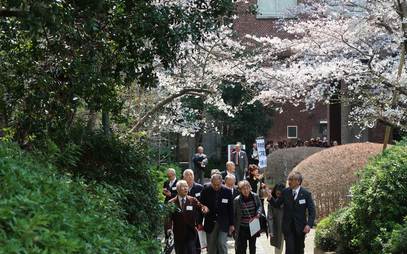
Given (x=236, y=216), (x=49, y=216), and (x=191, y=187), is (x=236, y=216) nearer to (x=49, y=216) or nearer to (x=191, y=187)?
(x=191, y=187)

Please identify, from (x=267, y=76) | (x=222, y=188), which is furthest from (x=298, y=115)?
(x=222, y=188)

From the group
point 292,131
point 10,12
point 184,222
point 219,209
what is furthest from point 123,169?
point 292,131

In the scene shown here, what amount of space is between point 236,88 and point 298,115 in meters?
8.45

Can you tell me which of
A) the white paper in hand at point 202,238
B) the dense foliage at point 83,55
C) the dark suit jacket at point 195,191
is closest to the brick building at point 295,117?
the dark suit jacket at point 195,191

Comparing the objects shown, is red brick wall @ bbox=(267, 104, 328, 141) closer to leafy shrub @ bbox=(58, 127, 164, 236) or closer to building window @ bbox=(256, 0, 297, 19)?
building window @ bbox=(256, 0, 297, 19)

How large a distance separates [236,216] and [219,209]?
0.33 metres

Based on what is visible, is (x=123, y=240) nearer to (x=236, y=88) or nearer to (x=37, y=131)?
(x=37, y=131)

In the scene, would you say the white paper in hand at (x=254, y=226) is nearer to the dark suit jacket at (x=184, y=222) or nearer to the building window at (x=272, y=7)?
the dark suit jacket at (x=184, y=222)

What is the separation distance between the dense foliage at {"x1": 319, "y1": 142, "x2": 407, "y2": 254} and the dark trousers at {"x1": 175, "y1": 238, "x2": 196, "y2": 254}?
8.32 feet

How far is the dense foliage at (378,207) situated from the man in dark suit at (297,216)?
0.71 m

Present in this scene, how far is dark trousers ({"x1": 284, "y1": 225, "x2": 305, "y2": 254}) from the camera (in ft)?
36.6

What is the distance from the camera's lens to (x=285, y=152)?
25.8m

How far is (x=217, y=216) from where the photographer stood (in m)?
11.5

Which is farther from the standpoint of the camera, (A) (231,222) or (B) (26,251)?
(A) (231,222)
